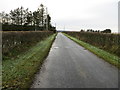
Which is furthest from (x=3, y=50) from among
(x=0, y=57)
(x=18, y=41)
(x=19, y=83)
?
(x=19, y=83)

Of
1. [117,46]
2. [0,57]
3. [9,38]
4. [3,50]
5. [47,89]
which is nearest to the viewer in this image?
[47,89]

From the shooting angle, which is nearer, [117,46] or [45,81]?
[45,81]

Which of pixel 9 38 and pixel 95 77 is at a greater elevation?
pixel 9 38

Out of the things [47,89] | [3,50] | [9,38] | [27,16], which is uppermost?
[27,16]

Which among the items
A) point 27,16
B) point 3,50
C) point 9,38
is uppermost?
point 27,16

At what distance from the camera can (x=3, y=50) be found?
11289 millimetres

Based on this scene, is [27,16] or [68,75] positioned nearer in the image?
[68,75]

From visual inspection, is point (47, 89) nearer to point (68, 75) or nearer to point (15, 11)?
point (68, 75)

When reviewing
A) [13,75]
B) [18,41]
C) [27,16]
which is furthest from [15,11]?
[13,75]

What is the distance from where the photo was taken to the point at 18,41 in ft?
49.4

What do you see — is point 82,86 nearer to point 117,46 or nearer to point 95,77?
point 95,77

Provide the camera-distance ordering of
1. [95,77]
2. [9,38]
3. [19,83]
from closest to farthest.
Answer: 1. [19,83]
2. [95,77]
3. [9,38]

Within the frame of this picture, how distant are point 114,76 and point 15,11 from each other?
287 ft

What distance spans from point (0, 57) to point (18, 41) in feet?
15.2
